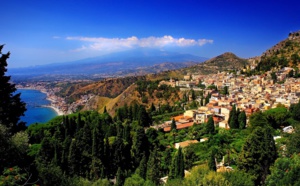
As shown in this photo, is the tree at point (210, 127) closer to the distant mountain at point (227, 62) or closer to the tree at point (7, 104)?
the tree at point (7, 104)

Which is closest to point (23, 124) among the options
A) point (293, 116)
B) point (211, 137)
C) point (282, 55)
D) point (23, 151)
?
point (23, 151)

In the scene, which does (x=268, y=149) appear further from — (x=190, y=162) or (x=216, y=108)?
(x=216, y=108)

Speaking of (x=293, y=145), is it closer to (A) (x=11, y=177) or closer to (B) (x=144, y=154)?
(B) (x=144, y=154)

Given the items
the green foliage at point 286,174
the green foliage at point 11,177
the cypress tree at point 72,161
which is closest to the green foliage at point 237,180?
the green foliage at point 286,174

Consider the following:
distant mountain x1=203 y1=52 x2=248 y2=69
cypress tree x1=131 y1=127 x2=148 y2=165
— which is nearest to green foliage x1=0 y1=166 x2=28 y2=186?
cypress tree x1=131 y1=127 x2=148 y2=165

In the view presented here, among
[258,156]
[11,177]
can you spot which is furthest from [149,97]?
[11,177]

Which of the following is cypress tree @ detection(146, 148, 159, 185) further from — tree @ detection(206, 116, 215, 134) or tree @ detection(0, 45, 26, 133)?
tree @ detection(206, 116, 215, 134)
